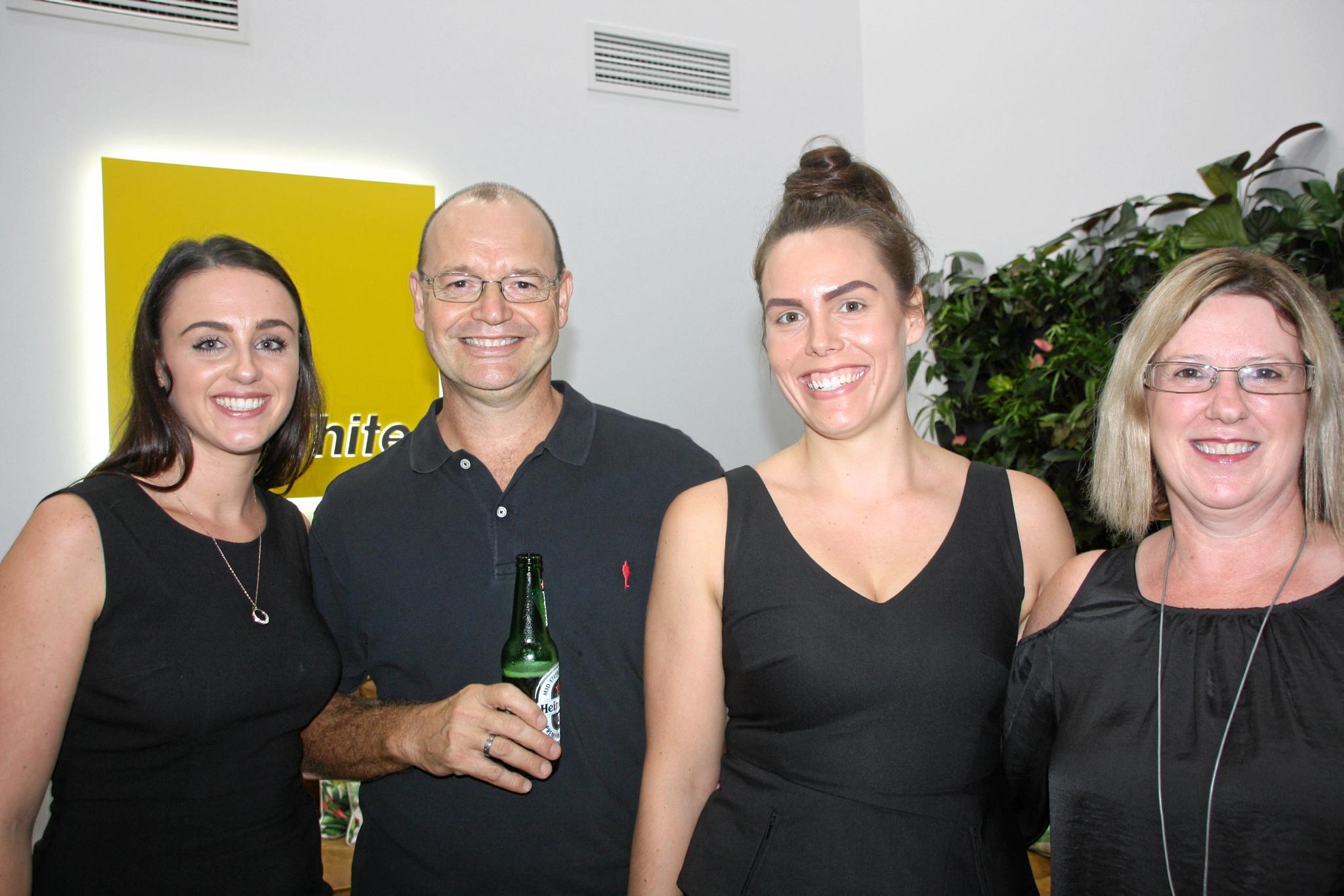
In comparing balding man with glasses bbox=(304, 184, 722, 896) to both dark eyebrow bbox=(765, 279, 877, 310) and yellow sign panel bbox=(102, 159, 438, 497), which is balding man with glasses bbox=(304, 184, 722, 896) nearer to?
dark eyebrow bbox=(765, 279, 877, 310)

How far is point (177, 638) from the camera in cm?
165

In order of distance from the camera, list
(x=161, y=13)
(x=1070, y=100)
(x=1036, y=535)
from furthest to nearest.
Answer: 1. (x=1070, y=100)
2. (x=161, y=13)
3. (x=1036, y=535)

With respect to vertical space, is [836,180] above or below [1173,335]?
above

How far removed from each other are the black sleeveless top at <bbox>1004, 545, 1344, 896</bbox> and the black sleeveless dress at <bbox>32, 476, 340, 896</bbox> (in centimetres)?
123

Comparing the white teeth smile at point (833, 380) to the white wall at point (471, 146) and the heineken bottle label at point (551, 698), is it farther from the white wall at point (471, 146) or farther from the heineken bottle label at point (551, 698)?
the white wall at point (471, 146)

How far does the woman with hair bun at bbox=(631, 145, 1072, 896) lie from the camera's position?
4.65 feet

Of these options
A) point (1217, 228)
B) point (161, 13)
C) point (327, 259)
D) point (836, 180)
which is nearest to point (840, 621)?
point (836, 180)

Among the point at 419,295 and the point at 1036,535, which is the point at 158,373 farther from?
the point at 1036,535

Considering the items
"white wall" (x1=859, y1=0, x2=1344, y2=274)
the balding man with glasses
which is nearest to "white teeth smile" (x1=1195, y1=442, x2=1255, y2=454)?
the balding man with glasses

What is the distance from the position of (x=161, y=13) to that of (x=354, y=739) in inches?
122

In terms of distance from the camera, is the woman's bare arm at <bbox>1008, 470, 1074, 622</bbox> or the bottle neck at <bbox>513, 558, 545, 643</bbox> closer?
the woman's bare arm at <bbox>1008, 470, 1074, 622</bbox>

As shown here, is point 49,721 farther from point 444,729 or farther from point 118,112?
point 118,112

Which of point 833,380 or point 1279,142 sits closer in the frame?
point 833,380

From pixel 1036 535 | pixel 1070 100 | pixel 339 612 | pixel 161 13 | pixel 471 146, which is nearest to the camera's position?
pixel 1036 535
